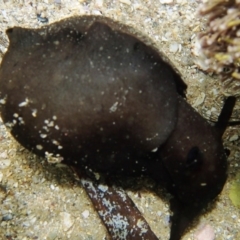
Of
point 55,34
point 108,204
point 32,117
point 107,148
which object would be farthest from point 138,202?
point 55,34

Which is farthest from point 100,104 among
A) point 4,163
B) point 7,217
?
point 7,217

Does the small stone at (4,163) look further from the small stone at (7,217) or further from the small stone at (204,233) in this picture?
the small stone at (204,233)

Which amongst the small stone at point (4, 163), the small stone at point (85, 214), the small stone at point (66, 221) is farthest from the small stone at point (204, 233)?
the small stone at point (4, 163)

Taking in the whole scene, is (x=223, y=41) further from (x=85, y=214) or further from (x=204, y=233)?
(x=85, y=214)

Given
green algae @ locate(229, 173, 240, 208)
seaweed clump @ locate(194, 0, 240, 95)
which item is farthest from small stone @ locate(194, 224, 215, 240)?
seaweed clump @ locate(194, 0, 240, 95)

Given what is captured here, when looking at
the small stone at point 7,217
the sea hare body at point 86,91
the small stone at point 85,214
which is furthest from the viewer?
the small stone at point 85,214
